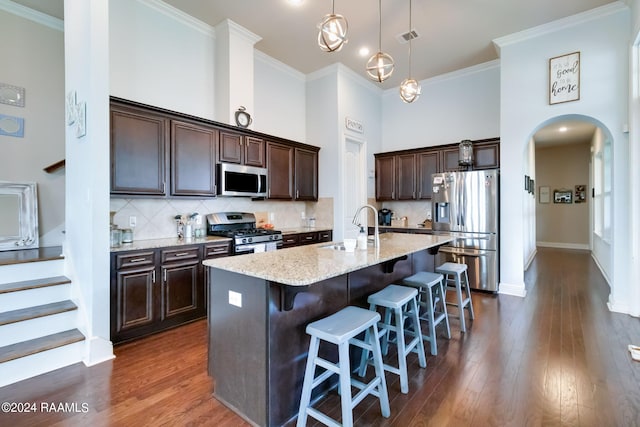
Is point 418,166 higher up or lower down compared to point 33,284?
higher up

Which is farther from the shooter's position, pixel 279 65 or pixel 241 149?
pixel 279 65

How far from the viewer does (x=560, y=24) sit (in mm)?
4059

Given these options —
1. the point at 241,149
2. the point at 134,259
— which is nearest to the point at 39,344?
the point at 134,259

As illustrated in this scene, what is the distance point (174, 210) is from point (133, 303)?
1.29m

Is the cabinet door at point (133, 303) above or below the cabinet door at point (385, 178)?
below

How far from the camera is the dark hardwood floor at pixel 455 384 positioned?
1.85m

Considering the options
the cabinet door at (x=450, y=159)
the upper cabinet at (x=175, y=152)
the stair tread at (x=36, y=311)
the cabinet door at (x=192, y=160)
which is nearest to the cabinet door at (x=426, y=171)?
the cabinet door at (x=450, y=159)

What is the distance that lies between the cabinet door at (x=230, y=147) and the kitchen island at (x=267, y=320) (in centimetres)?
225

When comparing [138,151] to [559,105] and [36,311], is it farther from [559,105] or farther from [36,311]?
[559,105]

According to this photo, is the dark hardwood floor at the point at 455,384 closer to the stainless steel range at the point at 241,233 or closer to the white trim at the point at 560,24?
the stainless steel range at the point at 241,233

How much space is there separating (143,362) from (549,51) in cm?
602

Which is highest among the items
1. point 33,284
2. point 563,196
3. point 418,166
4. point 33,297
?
point 418,166

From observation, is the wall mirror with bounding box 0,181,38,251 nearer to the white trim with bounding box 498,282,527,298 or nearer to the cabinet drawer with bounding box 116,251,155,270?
the cabinet drawer with bounding box 116,251,155,270

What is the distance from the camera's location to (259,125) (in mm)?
4961
